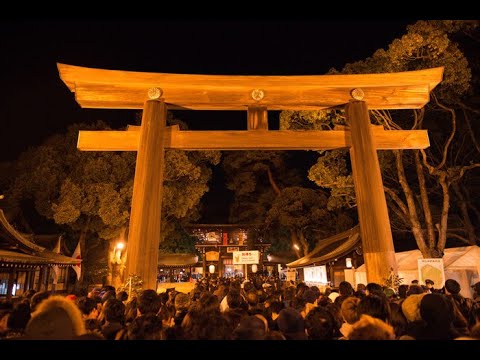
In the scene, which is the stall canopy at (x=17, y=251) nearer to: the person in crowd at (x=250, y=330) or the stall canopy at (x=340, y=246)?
the person in crowd at (x=250, y=330)

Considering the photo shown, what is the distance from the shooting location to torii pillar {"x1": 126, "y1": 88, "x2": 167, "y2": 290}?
658cm

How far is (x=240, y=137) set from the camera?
789cm

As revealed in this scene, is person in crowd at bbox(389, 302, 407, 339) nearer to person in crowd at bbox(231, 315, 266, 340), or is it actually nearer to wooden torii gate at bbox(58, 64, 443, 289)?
person in crowd at bbox(231, 315, 266, 340)

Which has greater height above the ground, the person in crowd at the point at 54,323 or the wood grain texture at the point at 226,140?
the wood grain texture at the point at 226,140

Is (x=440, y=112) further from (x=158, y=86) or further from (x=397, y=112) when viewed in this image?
(x=158, y=86)

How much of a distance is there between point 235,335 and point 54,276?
63.5ft

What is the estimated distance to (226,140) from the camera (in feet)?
26.0

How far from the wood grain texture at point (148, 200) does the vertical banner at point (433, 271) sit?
713cm

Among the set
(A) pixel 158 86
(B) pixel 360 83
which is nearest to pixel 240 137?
(A) pixel 158 86

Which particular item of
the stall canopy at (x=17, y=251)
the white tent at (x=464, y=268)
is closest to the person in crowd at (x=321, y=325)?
the white tent at (x=464, y=268)

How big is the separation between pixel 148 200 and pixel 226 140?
2.32 m

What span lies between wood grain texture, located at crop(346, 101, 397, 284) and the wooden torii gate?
22 mm

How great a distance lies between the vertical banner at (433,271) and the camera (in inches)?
347

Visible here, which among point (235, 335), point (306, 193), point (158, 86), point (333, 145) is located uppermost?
point (306, 193)
